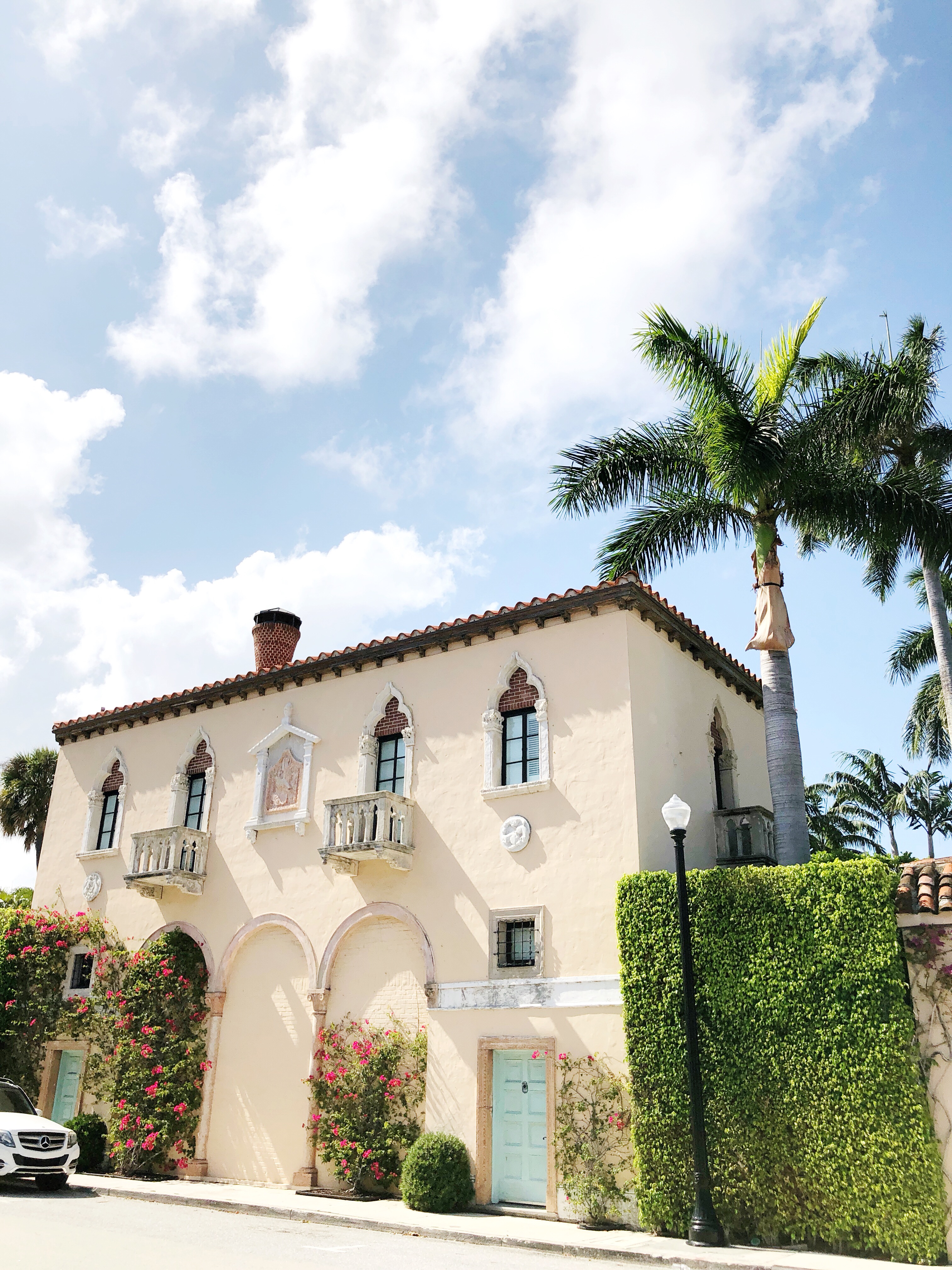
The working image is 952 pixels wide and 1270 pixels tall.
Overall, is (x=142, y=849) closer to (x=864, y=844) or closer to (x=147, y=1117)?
(x=147, y=1117)

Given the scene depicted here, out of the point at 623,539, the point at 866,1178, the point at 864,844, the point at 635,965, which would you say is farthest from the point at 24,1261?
the point at 864,844

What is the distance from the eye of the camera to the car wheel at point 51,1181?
15070mm

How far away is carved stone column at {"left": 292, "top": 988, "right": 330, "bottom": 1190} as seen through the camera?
54.3ft

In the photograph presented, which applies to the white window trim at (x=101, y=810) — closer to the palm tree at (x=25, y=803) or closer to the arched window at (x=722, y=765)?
the palm tree at (x=25, y=803)

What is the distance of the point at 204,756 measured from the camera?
837 inches

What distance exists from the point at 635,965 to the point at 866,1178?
364 cm

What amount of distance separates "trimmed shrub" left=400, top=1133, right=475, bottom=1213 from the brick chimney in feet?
35.7

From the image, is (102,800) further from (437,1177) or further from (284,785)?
(437,1177)

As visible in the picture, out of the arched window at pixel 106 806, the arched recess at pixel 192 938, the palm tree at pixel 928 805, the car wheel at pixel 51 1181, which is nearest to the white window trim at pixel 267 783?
the arched recess at pixel 192 938

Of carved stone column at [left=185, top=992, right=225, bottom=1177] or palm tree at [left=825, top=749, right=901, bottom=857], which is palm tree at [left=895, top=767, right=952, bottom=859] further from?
carved stone column at [left=185, top=992, right=225, bottom=1177]

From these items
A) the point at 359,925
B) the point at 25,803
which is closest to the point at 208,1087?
the point at 359,925

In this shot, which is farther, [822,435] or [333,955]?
[333,955]

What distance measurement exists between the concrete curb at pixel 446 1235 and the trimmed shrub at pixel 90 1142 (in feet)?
6.82

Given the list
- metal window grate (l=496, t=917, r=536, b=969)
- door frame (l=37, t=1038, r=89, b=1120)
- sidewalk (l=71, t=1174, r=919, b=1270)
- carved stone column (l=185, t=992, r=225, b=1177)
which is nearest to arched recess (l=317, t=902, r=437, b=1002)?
metal window grate (l=496, t=917, r=536, b=969)
